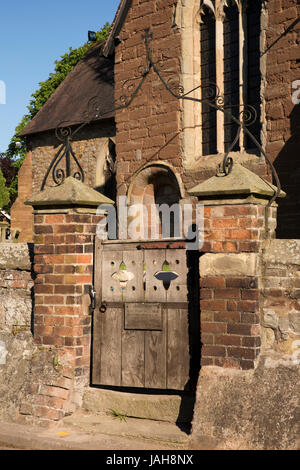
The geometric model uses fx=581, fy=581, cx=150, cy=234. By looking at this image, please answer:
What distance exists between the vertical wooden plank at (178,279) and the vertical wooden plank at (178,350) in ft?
0.39

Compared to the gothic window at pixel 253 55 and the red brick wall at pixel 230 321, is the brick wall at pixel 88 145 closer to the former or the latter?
the gothic window at pixel 253 55

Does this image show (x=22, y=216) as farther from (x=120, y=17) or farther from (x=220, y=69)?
(x=220, y=69)

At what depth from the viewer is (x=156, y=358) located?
17.4ft

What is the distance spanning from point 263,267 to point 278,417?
120cm

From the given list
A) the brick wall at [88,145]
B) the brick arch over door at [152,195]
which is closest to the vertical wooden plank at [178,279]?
the brick arch over door at [152,195]

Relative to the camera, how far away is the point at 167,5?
1060cm

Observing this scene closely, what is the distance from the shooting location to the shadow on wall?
870 centimetres

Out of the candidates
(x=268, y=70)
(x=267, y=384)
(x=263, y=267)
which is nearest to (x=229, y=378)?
(x=267, y=384)

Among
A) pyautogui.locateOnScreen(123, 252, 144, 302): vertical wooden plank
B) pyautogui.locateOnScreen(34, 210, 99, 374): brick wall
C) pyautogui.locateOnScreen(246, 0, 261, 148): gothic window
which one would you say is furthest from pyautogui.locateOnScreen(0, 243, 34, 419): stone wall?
pyautogui.locateOnScreen(246, 0, 261, 148): gothic window

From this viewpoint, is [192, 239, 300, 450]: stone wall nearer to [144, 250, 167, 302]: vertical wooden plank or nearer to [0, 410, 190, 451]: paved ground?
[0, 410, 190, 451]: paved ground

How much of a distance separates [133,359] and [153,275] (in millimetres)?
803

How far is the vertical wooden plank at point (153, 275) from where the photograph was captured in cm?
538
